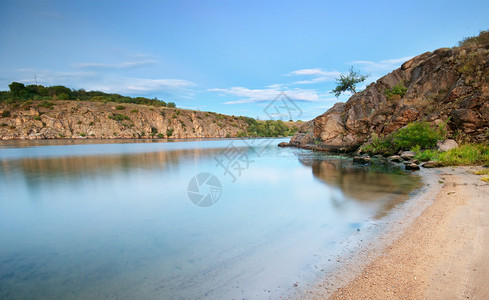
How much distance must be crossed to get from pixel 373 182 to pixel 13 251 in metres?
11.8

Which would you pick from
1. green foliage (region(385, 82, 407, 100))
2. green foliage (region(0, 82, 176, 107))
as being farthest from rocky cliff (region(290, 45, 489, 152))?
green foliage (region(0, 82, 176, 107))

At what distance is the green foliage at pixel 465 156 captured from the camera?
11906 millimetres

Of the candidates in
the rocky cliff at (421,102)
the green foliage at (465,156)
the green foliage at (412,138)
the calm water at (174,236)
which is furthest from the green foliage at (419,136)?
the calm water at (174,236)

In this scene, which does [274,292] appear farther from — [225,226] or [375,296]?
[225,226]

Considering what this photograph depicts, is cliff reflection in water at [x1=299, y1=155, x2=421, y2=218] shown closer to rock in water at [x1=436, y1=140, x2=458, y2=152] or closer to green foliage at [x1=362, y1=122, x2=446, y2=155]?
rock in water at [x1=436, y1=140, x2=458, y2=152]

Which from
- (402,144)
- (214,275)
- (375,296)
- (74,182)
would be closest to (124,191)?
(74,182)

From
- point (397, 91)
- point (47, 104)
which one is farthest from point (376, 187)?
point (47, 104)

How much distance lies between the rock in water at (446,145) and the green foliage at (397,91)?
423 inches

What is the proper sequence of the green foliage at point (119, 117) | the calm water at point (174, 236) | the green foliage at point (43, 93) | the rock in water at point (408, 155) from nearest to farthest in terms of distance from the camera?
the calm water at point (174, 236), the rock in water at point (408, 155), the green foliage at point (119, 117), the green foliage at point (43, 93)

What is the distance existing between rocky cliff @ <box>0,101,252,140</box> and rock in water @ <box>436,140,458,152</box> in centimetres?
7349

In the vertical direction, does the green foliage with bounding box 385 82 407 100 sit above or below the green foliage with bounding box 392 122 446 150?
above

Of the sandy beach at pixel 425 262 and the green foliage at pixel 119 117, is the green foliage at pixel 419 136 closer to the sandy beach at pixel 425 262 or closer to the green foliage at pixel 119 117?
the sandy beach at pixel 425 262

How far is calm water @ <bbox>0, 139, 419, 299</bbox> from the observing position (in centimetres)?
369

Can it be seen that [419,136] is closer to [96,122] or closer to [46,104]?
[96,122]
